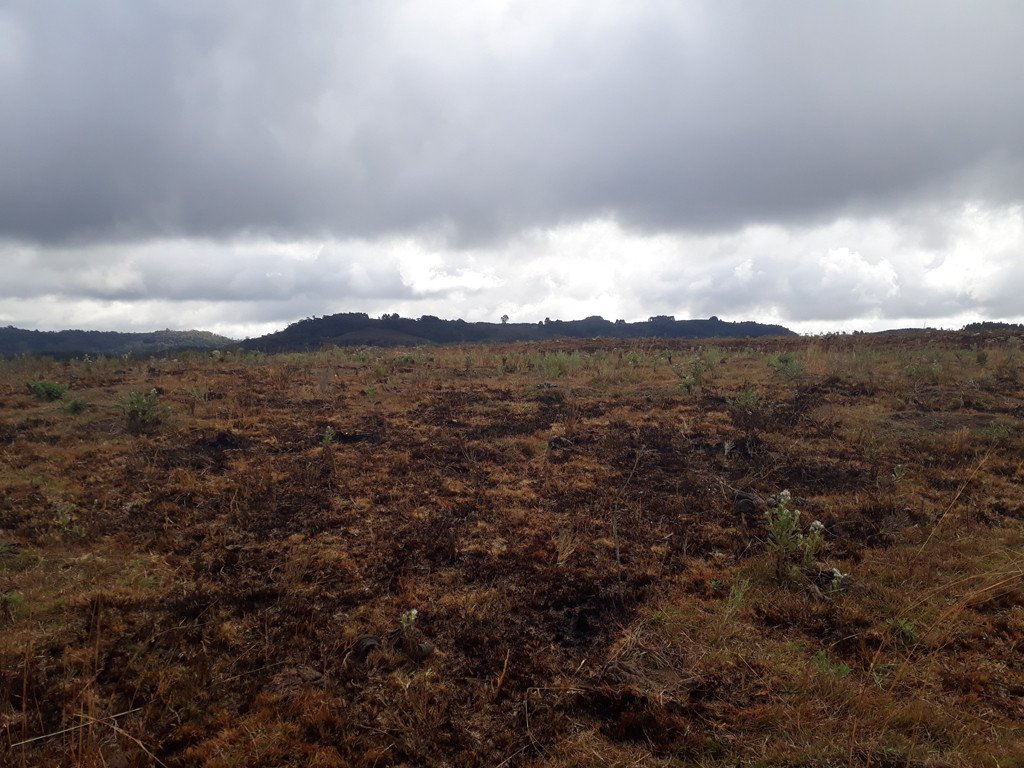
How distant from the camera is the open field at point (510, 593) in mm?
2602

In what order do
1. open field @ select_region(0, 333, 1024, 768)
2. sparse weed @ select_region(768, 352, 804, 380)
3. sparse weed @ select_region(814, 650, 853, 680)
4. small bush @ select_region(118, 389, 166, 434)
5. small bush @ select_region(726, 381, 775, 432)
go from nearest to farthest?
open field @ select_region(0, 333, 1024, 768) → sparse weed @ select_region(814, 650, 853, 680) → small bush @ select_region(118, 389, 166, 434) → small bush @ select_region(726, 381, 775, 432) → sparse weed @ select_region(768, 352, 804, 380)

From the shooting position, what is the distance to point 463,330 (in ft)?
205

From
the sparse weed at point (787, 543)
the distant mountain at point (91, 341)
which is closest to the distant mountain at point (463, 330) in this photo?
the distant mountain at point (91, 341)

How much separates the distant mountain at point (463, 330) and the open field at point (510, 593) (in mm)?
40365

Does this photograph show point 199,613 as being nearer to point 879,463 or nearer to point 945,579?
point 945,579

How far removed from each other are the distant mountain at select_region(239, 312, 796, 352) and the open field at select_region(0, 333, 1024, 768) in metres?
40.4

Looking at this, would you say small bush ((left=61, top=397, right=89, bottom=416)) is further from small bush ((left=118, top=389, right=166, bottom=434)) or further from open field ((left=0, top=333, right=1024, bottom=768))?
small bush ((left=118, top=389, right=166, bottom=434))

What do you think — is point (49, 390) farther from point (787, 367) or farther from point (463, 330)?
point (463, 330)

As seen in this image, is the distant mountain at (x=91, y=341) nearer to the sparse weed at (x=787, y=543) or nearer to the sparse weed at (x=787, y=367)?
the sparse weed at (x=787, y=367)

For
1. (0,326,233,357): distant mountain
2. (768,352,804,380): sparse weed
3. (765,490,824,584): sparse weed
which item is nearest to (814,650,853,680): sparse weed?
(765,490,824,584): sparse weed

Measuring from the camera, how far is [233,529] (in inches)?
198

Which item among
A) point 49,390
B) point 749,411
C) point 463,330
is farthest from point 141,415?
point 463,330

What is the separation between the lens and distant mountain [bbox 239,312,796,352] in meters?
50.9

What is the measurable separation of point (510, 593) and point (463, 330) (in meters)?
59.3
